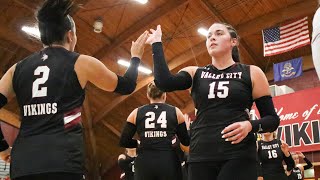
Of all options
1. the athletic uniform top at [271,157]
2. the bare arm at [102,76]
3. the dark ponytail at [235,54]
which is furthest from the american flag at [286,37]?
the bare arm at [102,76]

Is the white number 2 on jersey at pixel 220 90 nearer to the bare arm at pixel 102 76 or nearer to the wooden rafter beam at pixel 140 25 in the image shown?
the bare arm at pixel 102 76

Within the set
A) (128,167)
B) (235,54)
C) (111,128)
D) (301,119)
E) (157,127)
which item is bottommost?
(128,167)

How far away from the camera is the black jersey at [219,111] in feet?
9.41

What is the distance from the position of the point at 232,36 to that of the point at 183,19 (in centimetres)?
1357

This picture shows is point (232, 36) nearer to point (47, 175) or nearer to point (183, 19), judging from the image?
point (47, 175)

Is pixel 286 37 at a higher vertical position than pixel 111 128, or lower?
higher

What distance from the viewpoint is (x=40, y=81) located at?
249 cm

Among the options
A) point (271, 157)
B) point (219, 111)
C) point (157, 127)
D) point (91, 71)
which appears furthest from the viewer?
point (271, 157)

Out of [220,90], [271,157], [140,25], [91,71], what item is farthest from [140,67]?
[91,71]

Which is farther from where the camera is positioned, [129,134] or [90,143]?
[90,143]

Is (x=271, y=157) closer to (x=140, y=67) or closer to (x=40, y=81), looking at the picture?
(x=40, y=81)

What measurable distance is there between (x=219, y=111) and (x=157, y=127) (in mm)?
2003

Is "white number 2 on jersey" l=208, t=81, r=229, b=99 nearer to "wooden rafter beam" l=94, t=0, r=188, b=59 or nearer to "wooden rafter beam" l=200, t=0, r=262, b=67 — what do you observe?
"wooden rafter beam" l=94, t=0, r=188, b=59

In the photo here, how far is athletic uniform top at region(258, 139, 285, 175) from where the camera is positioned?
778 cm
